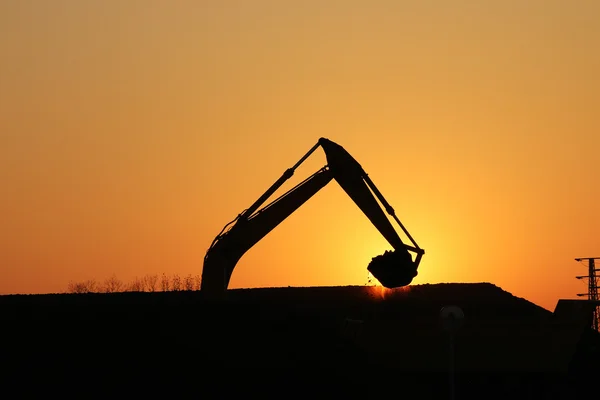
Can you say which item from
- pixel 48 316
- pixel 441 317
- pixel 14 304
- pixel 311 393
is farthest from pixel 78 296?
pixel 441 317

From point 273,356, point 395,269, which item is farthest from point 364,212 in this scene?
point 273,356

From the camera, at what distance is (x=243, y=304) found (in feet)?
161

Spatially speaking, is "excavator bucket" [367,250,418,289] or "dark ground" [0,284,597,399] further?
"excavator bucket" [367,250,418,289]

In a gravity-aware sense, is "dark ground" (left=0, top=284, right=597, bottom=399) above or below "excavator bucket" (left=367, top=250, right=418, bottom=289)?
below

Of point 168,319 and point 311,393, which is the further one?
point 168,319

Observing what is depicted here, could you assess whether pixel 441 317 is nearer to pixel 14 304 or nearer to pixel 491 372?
pixel 491 372

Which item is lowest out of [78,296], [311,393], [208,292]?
[311,393]

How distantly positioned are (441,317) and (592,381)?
839 centimetres

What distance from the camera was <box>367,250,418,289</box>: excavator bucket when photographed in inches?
1617

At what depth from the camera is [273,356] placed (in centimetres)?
4112

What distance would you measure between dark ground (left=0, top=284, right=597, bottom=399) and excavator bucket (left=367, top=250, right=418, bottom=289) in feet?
4.54

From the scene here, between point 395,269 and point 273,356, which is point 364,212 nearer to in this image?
point 395,269

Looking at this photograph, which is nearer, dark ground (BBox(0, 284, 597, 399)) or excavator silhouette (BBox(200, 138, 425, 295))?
dark ground (BBox(0, 284, 597, 399))

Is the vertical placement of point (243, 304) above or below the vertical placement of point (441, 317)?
above
